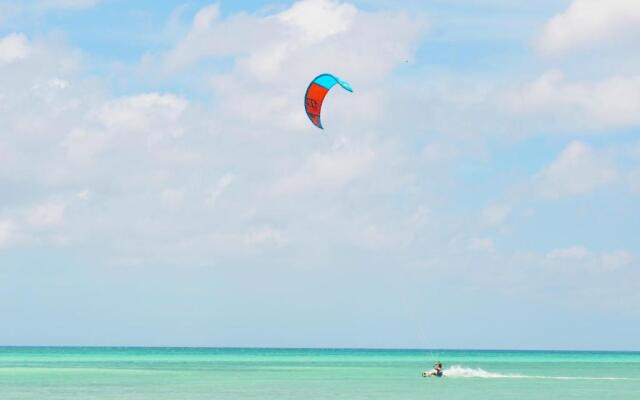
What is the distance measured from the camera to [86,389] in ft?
118

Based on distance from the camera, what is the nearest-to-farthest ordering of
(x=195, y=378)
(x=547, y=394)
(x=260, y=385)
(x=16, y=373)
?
(x=547, y=394)
(x=260, y=385)
(x=195, y=378)
(x=16, y=373)

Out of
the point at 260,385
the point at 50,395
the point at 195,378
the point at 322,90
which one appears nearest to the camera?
the point at 322,90

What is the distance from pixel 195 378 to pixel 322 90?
75.8 ft

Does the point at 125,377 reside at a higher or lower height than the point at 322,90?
lower

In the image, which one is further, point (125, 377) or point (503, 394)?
point (125, 377)

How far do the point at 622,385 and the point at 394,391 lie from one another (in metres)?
11.7

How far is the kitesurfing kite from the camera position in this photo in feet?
84.9

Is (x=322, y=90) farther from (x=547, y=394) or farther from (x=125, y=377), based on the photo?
(x=125, y=377)

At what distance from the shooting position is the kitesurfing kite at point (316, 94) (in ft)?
84.9

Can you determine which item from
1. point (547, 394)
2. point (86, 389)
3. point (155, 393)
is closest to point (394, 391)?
point (547, 394)

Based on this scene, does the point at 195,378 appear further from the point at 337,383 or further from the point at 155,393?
the point at 155,393

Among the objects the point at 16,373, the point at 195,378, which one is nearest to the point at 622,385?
the point at 195,378

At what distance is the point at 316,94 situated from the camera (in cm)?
2642

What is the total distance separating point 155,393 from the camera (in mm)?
34125
